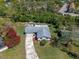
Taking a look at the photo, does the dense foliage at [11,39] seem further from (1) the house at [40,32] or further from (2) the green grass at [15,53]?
(1) the house at [40,32]

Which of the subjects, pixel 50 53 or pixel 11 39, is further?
pixel 11 39

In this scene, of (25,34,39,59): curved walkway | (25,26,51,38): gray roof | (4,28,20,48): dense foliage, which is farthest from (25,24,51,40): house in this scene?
(4,28,20,48): dense foliage

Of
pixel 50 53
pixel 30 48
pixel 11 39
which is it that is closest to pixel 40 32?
pixel 11 39

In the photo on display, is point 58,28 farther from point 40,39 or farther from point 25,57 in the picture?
point 25,57

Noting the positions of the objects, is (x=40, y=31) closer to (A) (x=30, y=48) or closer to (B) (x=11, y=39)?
(B) (x=11, y=39)

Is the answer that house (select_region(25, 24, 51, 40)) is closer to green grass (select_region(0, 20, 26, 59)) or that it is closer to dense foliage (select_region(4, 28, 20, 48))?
green grass (select_region(0, 20, 26, 59))

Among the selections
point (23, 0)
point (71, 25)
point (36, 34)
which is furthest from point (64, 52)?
point (23, 0)
